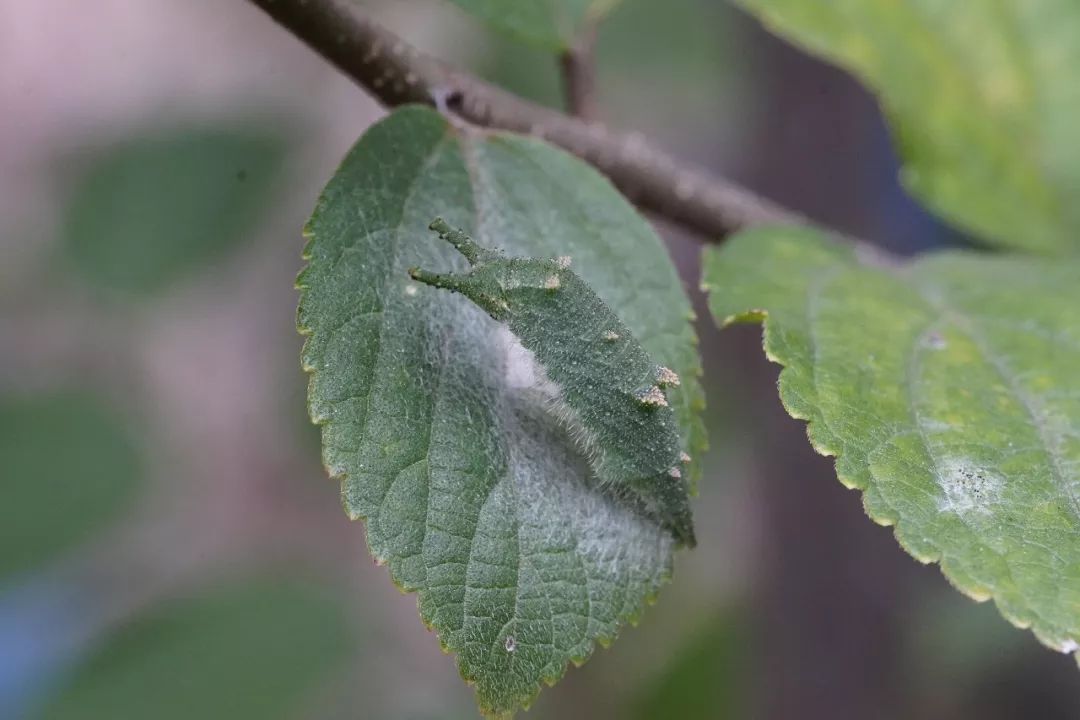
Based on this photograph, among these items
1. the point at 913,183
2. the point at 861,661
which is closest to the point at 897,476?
the point at 913,183

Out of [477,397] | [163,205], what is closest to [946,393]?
[477,397]

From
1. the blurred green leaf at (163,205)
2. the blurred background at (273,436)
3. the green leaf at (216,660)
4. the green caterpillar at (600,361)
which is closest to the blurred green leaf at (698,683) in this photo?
the blurred background at (273,436)

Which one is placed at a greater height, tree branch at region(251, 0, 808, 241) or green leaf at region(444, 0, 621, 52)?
green leaf at region(444, 0, 621, 52)

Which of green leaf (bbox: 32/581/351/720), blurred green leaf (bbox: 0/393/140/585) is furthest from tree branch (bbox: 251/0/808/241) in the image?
blurred green leaf (bbox: 0/393/140/585)

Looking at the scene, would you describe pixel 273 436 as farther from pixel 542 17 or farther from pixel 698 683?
pixel 542 17

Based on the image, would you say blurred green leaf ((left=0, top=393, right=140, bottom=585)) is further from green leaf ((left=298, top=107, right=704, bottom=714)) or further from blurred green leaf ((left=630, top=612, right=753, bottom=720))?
A: green leaf ((left=298, top=107, right=704, bottom=714))

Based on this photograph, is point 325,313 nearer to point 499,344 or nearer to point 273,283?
point 499,344
